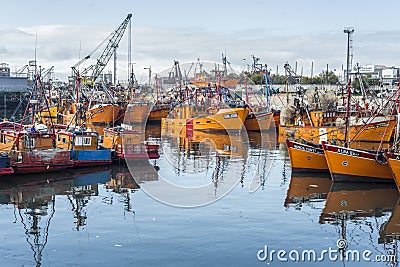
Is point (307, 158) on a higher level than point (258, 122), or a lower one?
lower

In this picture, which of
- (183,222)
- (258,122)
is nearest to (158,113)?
(258,122)

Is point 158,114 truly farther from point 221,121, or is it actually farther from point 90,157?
point 90,157

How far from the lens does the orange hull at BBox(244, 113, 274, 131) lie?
51.0 metres

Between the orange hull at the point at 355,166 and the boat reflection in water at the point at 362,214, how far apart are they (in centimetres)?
27

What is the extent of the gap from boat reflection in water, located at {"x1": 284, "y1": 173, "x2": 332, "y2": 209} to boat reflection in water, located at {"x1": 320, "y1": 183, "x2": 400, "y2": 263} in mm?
384

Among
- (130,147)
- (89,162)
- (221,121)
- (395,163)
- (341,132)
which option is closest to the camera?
(395,163)

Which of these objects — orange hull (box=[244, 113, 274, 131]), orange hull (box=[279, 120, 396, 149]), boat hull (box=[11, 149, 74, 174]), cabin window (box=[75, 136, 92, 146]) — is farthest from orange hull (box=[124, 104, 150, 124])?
boat hull (box=[11, 149, 74, 174])

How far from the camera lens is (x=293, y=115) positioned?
49188 millimetres

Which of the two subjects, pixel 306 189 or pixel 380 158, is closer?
pixel 380 158

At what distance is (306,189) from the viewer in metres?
22.9

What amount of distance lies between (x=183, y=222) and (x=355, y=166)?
8.67 m

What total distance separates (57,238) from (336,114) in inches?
1299

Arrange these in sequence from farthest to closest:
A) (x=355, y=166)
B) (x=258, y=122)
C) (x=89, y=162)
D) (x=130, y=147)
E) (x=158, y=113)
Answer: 1. (x=158, y=113)
2. (x=258, y=122)
3. (x=130, y=147)
4. (x=89, y=162)
5. (x=355, y=166)

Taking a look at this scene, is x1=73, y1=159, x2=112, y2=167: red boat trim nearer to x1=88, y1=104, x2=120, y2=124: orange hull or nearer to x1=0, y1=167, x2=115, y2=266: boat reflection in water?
x1=0, y1=167, x2=115, y2=266: boat reflection in water
